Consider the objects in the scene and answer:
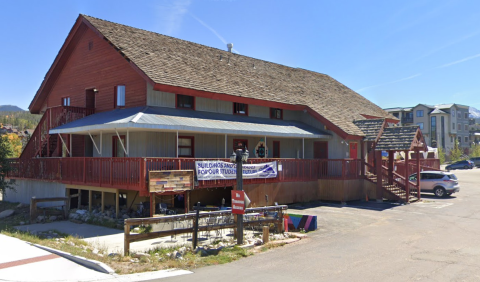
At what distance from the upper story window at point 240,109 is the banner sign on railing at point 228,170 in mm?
4346

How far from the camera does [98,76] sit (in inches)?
911

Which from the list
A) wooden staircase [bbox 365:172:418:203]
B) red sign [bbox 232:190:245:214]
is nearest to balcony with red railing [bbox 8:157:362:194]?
wooden staircase [bbox 365:172:418:203]

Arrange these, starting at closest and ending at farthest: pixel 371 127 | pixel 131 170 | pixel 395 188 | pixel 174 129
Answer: pixel 131 170 < pixel 174 129 < pixel 395 188 < pixel 371 127

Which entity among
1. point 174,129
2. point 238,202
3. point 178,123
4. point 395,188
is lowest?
point 395,188

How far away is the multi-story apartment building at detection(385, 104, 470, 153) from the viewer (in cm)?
9150

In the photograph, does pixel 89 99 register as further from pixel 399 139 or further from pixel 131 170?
pixel 399 139

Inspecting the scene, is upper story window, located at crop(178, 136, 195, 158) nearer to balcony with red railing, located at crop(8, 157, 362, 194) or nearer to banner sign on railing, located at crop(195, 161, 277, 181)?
balcony with red railing, located at crop(8, 157, 362, 194)

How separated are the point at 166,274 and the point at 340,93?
28623 mm

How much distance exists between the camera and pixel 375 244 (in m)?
13.5

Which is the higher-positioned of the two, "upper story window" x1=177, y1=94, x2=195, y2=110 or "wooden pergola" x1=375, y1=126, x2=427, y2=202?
"upper story window" x1=177, y1=94, x2=195, y2=110

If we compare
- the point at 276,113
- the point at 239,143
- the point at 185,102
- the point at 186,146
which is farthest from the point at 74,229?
the point at 276,113

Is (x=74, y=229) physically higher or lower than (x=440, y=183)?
lower

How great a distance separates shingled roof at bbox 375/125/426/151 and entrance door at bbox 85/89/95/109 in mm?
16705

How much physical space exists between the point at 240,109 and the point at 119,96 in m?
7.14
